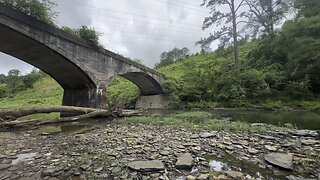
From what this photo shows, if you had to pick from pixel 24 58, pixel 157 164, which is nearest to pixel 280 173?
pixel 157 164

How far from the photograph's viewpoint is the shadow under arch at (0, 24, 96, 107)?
1289cm

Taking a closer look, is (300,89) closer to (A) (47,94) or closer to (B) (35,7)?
(B) (35,7)

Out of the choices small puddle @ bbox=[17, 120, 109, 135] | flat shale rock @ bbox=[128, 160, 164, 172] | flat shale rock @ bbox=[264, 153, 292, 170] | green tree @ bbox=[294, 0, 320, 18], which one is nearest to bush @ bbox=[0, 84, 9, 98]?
small puddle @ bbox=[17, 120, 109, 135]

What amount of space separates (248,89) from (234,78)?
173cm

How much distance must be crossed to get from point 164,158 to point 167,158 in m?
0.06

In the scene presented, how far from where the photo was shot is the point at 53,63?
1620cm

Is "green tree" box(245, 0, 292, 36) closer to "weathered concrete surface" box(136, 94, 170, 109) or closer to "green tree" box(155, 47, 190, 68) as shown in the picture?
"weathered concrete surface" box(136, 94, 170, 109)

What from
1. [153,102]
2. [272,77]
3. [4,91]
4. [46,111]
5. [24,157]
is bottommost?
[24,157]

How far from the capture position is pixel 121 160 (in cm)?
411

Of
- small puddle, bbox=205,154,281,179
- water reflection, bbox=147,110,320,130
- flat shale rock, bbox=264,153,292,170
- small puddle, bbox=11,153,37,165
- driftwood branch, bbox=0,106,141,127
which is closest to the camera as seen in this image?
small puddle, bbox=205,154,281,179

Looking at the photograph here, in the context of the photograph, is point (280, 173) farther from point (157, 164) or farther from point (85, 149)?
point (85, 149)

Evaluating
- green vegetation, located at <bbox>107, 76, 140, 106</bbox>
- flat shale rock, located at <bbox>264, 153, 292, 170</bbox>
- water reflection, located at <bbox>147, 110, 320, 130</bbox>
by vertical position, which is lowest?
flat shale rock, located at <bbox>264, 153, 292, 170</bbox>

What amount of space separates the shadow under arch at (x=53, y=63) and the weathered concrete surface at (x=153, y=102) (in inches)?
433

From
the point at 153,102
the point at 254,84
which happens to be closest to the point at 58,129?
the point at 254,84
